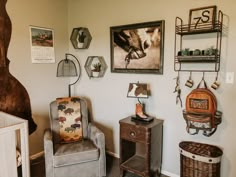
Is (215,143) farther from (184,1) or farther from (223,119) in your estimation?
(184,1)

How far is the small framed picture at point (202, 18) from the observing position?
6.81 ft

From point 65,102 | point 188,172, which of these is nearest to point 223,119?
point 188,172

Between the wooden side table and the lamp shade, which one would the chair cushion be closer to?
the wooden side table

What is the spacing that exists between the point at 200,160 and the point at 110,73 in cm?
161

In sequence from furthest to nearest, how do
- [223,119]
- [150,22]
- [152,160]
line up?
1. [150,22]
2. [152,160]
3. [223,119]

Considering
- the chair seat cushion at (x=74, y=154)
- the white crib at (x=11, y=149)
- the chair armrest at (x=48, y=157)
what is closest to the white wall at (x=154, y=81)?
the chair seat cushion at (x=74, y=154)

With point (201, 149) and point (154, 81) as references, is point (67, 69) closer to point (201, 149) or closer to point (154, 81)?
point (154, 81)

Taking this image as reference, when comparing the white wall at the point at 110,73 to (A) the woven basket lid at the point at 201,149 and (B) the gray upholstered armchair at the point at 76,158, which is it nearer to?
(A) the woven basket lid at the point at 201,149

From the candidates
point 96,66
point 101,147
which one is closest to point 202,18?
point 96,66

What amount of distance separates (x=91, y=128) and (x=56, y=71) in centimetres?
113

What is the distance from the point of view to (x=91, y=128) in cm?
274

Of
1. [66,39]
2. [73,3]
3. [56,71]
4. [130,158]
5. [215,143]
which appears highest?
[73,3]

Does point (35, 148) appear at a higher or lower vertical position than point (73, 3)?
lower

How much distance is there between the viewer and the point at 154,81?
8.50 feet
